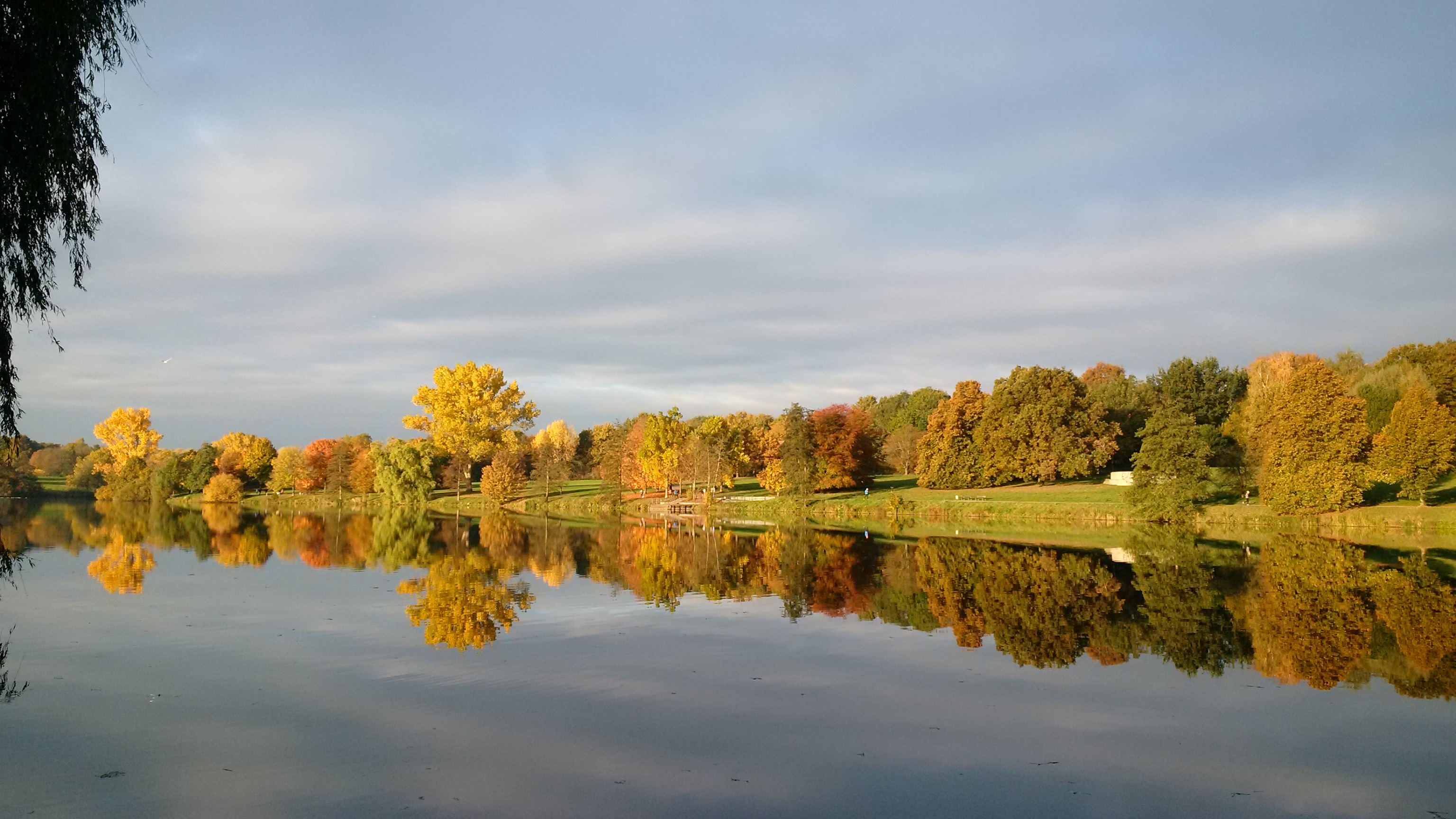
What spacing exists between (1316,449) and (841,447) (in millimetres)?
25226

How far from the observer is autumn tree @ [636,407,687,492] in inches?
2403

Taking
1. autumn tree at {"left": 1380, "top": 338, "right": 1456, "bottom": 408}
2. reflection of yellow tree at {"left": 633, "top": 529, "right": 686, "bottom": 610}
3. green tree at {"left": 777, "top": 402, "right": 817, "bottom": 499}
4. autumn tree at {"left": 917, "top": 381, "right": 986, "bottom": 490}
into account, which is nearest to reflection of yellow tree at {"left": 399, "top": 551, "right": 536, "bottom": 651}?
reflection of yellow tree at {"left": 633, "top": 529, "right": 686, "bottom": 610}

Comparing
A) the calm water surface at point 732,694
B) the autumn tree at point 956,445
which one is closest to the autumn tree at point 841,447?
the autumn tree at point 956,445

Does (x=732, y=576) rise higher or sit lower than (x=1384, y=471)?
lower

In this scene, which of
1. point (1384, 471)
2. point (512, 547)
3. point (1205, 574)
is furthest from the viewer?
point (1384, 471)

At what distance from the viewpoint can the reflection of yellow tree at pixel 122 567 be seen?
21.9m

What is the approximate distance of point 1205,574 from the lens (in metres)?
24.2

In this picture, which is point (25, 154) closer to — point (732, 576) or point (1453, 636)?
point (732, 576)

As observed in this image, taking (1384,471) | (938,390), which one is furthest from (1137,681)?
(938,390)

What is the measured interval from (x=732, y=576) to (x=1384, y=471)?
1302 inches

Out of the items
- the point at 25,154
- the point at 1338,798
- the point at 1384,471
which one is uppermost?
the point at 25,154

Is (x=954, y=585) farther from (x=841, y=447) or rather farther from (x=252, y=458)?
(x=252, y=458)

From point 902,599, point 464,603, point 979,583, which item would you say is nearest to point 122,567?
point 464,603

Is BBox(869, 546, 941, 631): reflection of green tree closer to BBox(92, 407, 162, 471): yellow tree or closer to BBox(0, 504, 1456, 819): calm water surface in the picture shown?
BBox(0, 504, 1456, 819): calm water surface
